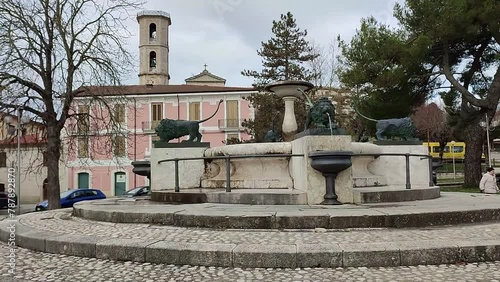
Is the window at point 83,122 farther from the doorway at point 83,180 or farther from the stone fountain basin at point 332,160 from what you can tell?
the doorway at point 83,180

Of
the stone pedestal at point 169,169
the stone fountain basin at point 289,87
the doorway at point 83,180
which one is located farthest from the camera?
the doorway at point 83,180

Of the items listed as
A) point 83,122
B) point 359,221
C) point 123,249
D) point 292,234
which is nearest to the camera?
point 123,249

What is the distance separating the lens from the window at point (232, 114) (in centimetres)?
4541

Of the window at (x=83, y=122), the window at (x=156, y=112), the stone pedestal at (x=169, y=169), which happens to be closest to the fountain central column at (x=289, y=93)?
the stone pedestal at (x=169, y=169)

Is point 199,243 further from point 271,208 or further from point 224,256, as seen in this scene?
point 271,208

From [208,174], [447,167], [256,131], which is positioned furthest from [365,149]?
[447,167]

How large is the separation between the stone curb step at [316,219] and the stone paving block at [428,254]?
1.15 meters

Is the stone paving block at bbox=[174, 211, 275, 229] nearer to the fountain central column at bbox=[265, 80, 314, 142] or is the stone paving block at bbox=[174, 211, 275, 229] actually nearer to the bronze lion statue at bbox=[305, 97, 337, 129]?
the bronze lion statue at bbox=[305, 97, 337, 129]

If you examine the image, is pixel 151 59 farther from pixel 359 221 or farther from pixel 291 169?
pixel 359 221

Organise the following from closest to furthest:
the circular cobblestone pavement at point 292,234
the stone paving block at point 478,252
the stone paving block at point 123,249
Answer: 1. the stone paving block at point 478,252
2. the stone paving block at point 123,249
3. the circular cobblestone pavement at point 292,234

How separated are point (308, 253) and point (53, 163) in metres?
18.5

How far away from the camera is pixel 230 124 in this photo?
45500mm

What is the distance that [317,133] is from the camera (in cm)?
796

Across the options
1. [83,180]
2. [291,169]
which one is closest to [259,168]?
[291,169]
